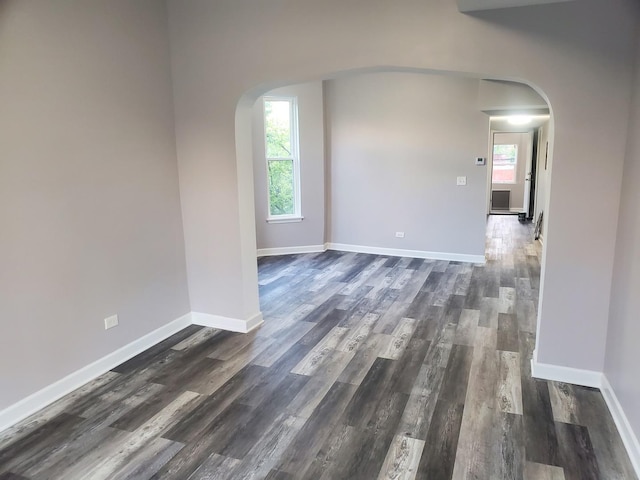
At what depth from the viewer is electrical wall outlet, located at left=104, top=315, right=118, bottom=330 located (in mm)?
3170

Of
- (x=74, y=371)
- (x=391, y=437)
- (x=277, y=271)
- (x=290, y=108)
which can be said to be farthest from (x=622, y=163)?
(x=290, y=108)

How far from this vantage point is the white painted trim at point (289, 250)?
22.8 feet

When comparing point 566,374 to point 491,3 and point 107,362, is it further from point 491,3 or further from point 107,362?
point 107,362

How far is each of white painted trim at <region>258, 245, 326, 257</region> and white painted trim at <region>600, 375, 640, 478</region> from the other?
475cm

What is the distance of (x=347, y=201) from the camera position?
7.02 m

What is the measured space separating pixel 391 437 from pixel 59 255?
237cm

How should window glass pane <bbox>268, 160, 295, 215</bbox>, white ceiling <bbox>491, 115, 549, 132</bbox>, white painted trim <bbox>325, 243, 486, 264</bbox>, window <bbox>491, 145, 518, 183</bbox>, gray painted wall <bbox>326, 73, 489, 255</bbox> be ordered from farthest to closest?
window <bbox>491, 145, 518, 183</bbox> < white ceiling <bbox>491, 115, 549, 132</bbox> < window glass pane <bbox>268, 160, 295, 215</bbox> < white painted trim <bbox>325, 243, 486, 264</bbox> < gray painted wall <bbox>326, 73, 489, 255</bbox>

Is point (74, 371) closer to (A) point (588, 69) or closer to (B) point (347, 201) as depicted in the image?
(A) point (588, 69)

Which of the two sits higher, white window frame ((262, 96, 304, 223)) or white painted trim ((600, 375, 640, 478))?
white window frame ((262, 96, 304, 223))

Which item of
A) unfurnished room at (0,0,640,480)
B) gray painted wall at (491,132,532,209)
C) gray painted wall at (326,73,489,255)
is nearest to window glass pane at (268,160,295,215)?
gray painted wall at (326,73,489,255)

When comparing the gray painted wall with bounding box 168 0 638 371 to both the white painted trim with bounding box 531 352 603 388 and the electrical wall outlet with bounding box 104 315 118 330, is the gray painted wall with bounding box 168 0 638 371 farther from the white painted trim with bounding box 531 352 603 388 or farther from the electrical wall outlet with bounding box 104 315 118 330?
the electrical wall outlet with bounding box 104 315 118 330

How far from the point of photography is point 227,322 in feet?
13.0

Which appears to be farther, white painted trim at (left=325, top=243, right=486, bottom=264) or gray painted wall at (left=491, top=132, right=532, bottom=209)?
gray painted wall at (left=491, top=132, right=532, bottom=209)

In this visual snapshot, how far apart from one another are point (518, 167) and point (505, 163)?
0.40 m
